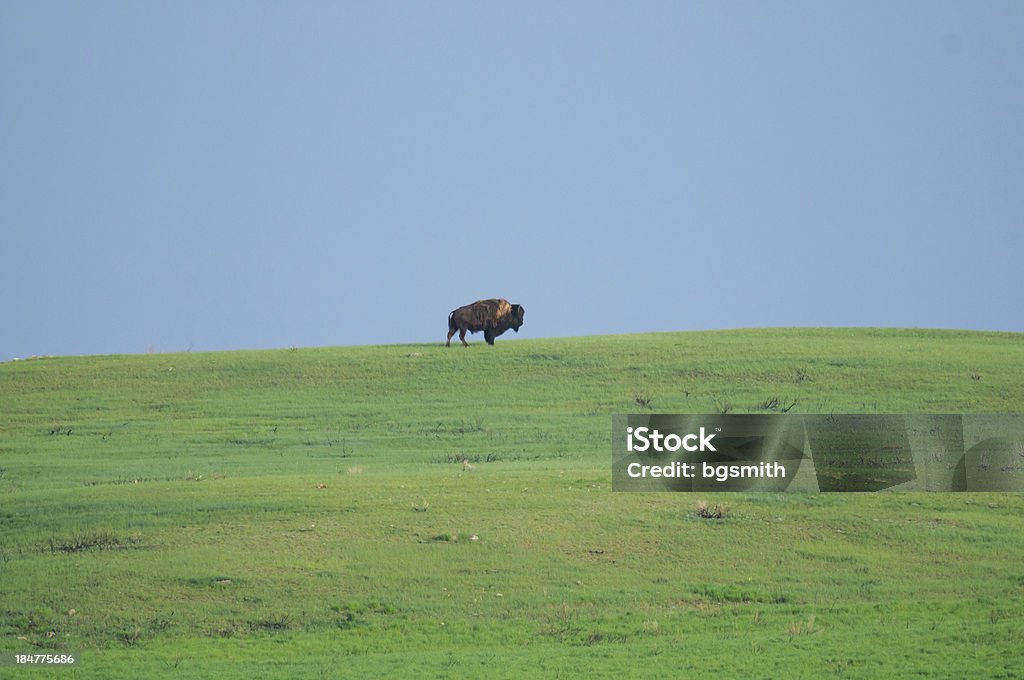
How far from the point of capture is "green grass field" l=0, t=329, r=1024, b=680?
16.3m

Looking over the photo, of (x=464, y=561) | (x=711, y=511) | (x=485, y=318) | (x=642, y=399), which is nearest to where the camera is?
(x=464, y=561)

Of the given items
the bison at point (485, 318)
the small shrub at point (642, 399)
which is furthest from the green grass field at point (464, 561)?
the bison at point (485, 318)

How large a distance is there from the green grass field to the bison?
9151 mm

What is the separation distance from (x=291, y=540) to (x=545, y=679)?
670 cm

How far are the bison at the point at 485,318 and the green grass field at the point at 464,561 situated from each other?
30.0ft

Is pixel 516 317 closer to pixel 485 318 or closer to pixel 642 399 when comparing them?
pixel 485 318

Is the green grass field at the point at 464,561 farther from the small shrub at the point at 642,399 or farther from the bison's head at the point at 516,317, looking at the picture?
the bison's head at the point at 516,317

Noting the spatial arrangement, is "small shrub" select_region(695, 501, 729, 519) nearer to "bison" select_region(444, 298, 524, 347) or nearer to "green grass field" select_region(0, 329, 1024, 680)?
"green grass field" select_region(0, 329, 1024, 680)

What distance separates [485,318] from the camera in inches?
1710

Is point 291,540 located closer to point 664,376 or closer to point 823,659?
point 823,659

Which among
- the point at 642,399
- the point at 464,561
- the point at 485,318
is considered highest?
the point at 485,318

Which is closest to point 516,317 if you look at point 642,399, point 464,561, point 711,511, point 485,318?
point 485,318

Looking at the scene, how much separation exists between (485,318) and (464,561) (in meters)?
24.0

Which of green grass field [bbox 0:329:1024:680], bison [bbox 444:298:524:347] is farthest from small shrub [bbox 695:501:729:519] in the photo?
bison [bbox 444:298:524:347]
